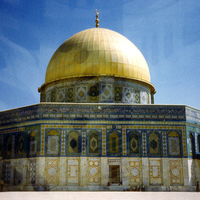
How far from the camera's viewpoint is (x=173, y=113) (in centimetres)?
1927

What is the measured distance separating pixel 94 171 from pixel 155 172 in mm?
3257

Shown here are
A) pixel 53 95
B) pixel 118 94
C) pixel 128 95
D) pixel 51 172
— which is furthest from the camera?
pixel 53 95

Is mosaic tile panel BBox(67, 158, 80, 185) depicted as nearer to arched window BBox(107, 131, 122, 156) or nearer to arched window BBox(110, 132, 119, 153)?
arched window BBox(107, 131, 122, 156)

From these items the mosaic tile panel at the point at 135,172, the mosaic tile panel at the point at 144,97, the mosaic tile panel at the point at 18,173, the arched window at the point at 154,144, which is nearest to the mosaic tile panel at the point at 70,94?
the mosaic tile panel at the point at 144,97

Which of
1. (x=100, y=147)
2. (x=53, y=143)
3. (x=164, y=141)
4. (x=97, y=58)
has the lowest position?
(x=100, y=147)

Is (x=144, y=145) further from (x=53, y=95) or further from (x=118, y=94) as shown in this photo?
(x=53, y=95)

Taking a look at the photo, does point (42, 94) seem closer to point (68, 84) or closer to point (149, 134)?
point (68, 84)

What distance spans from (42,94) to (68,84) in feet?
10.5

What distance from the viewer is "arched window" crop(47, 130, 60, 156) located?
18.5 m

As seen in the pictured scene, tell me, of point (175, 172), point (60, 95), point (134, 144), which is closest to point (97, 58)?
point (60, 95)

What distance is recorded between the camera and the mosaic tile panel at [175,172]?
1855 cm

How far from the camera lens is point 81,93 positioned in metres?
21.4

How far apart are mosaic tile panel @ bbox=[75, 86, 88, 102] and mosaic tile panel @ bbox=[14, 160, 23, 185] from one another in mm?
5162

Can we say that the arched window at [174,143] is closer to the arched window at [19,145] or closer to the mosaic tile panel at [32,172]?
the mosaic tile panel at [32,172]
